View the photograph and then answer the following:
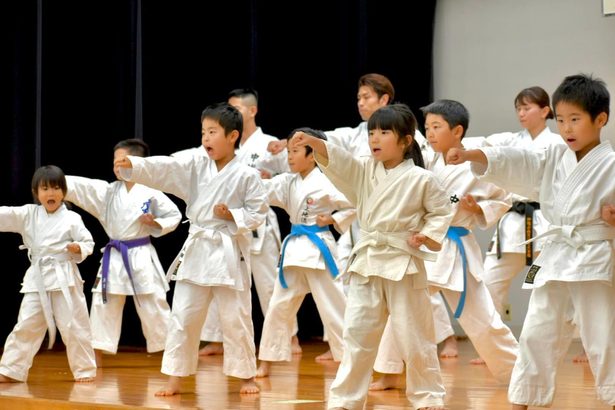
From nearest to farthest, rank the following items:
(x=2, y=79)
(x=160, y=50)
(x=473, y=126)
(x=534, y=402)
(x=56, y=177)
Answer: (x=534, y=402) → (x=56, y=177) → (x=2, y=79) → (x=160, y=50) → (x=473, y=126)

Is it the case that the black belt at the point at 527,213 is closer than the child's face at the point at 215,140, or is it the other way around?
the child's face at the point at 215,140

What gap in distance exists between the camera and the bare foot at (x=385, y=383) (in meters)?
4.50

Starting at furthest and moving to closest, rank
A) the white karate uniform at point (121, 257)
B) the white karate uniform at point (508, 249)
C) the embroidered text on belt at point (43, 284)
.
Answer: the white karate uniform at point (508, 249), the white karate uniform at point (121, 257), the embroidered text on belt at point (43, 284)

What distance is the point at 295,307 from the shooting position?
17.8 feet

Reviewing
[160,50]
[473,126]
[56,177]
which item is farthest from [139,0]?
[473,126]

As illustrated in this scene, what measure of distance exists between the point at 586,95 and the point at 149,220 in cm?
293

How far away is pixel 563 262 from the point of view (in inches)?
133

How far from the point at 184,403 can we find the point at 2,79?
317 centimetres

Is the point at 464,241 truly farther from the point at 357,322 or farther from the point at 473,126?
the point at 473,126

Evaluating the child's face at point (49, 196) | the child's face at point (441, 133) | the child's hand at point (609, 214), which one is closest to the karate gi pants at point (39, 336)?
the child's face at point (49, 196)

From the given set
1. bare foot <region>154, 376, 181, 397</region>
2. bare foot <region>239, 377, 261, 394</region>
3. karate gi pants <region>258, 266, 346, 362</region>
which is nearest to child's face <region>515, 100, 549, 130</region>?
karate gi pants <region>258, 266, 346, 362</region>

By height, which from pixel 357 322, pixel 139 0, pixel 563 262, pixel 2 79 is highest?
pixel 139 0

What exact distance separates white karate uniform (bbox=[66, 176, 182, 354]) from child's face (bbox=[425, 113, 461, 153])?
1.87m

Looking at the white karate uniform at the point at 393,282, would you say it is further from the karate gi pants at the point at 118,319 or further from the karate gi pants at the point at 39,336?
the karate gi pants at the point at 118,319
